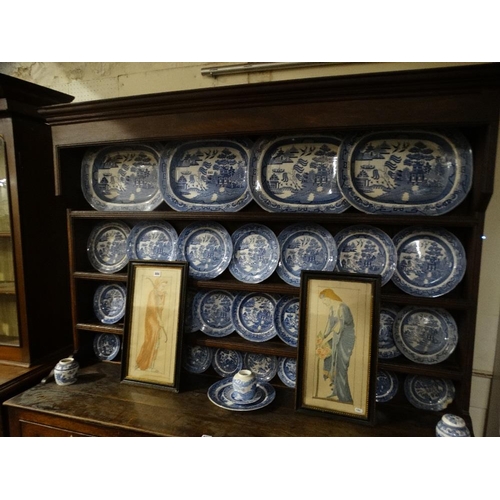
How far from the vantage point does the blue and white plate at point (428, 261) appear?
117 centimetres

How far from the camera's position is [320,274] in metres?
1.20

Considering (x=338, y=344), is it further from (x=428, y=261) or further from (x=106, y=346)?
(x=106, y=346)

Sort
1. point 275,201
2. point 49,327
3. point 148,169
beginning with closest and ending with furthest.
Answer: point 275,201, point 148,169, point 49,327

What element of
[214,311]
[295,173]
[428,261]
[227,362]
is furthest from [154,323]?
[428,261]

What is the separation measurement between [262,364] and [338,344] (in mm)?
391

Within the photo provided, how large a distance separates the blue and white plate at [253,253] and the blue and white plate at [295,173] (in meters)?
0.13

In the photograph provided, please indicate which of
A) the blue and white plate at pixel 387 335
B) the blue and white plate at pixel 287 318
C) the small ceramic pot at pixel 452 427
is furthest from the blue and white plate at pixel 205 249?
the small ceramic pot at pixel 452 427

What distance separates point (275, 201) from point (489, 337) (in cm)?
103

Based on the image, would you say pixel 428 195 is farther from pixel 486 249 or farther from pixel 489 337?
pixel 489 337

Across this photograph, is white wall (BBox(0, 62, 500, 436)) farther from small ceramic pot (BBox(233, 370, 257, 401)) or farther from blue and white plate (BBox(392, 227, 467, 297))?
small ceramic pot (BBox(233, 370, 257, 401))

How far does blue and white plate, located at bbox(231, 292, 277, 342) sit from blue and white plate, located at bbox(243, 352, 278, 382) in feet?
0.31

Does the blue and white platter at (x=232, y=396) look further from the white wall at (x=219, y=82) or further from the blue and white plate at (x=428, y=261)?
the white wall at (x=219, y=82)
